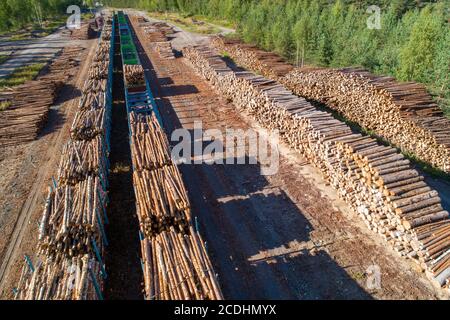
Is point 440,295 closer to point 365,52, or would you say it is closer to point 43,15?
point 365,52

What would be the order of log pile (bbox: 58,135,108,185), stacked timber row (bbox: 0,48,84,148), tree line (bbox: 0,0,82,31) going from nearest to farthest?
log pile (bbox: 58,135,108,185) → stacked timber row (bbox: 0,48,84,148) → tree line (bbox: 0,0,82,31)

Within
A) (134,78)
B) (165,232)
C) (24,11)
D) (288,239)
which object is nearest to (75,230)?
(165,232)

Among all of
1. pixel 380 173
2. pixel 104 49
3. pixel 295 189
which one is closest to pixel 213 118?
pixel 295 189

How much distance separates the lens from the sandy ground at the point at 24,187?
34.7ft

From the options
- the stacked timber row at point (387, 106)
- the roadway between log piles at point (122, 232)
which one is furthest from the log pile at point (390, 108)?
the roadway between log piles at point (122, 232)

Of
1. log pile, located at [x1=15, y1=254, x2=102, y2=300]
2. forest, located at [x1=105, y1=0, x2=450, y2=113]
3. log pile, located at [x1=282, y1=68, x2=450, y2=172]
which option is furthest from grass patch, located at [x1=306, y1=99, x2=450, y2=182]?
log pile, located at [x1=15, y1=254, x2=102, y2=300]

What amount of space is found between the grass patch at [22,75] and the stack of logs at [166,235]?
1961 cm

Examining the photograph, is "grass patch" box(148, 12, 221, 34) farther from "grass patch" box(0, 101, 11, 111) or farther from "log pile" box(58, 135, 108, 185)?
"log pile" box(58, 135, 108, 185)

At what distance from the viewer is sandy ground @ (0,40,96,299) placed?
1058 centimetres

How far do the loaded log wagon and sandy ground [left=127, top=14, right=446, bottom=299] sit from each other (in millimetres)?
1449

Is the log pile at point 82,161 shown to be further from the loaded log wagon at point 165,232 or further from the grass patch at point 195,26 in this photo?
the grass patch at point 195,26

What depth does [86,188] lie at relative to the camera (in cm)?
1133

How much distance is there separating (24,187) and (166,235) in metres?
8.40

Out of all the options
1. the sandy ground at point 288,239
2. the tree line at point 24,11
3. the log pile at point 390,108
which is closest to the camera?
the sandy ground at point 288,239
